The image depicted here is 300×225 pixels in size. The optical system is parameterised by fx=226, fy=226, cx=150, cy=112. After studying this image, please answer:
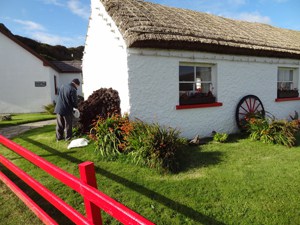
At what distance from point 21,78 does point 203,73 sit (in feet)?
45.9

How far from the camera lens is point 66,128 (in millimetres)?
6789

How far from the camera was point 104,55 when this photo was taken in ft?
25.2

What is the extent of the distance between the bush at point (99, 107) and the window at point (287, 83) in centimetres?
706

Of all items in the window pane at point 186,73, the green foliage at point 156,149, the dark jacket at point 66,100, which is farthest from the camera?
the window pane at point 186,73

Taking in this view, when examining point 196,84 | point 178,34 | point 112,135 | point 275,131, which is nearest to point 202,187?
point 112,135

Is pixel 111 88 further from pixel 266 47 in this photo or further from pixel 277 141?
pixel 266 47

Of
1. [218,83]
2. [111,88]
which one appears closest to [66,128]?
[111,88]

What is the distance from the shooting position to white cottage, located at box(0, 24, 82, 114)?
1581 centimetres

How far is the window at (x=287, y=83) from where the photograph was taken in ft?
31.8

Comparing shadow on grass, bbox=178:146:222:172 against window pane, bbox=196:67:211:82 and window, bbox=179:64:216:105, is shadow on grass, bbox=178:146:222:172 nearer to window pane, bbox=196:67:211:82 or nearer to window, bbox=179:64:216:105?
window, bbox=179:64:216:105

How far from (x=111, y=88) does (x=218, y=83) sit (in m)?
3.59

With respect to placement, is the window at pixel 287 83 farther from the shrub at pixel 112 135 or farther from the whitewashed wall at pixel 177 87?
the shrub at pixel 112 135

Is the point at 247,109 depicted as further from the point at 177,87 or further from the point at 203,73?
the point at 177,87

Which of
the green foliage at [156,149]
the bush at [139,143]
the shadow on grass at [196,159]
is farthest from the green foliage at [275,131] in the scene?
the green foliage at [156,149]
